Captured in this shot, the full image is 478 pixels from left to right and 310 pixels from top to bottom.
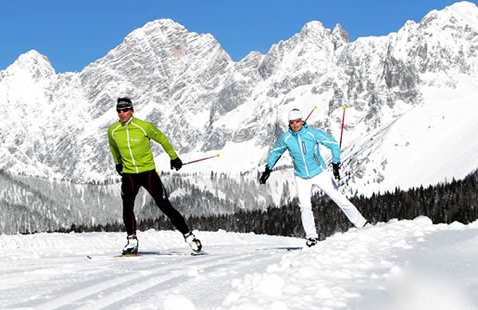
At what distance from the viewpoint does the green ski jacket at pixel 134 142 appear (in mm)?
10711

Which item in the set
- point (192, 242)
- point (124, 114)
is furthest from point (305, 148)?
point (124, 114)

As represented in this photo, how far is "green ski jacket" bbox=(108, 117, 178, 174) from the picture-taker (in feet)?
35.1

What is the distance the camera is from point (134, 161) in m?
10.8

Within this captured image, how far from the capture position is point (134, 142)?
1072 cm

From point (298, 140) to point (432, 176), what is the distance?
185m

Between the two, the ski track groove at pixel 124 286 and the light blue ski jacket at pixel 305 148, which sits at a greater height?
the light blue ski jacket at pixel 305 148

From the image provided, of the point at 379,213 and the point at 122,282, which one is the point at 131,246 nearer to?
the point at 122,282

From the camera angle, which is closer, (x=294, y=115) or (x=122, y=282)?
(x=122, y=282)

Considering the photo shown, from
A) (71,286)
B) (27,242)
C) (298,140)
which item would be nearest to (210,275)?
(71,286)

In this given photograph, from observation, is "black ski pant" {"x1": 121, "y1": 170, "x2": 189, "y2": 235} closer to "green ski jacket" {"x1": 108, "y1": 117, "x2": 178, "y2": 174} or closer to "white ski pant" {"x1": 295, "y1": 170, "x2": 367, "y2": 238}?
"green ski jacket" {"x1": 108, "y1": 117, "x2": 178, "y2": 174}

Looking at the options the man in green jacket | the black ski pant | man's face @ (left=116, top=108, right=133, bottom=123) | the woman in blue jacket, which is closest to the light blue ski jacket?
the woman in blue jacket

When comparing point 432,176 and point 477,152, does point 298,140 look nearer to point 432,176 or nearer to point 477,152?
point 477,152

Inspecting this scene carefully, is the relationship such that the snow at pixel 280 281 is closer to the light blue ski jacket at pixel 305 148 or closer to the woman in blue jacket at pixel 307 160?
the woman in blue jacket at pixel 307 160

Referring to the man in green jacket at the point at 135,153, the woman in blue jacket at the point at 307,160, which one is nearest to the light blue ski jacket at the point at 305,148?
the woman in blue jacket at the point at 307,160
